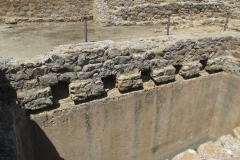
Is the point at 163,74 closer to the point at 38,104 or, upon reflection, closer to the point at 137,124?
the point at 137,124

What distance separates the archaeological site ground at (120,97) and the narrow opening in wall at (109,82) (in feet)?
0.06

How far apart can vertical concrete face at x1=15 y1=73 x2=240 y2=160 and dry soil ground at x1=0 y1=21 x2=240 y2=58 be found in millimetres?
1412

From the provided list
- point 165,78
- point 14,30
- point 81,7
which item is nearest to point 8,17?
point 14,30

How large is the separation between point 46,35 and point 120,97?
3.95 m

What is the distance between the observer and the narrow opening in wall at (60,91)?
4051 millimetres

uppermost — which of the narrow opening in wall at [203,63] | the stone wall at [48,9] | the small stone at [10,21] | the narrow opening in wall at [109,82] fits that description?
the stone wall at [48,9]

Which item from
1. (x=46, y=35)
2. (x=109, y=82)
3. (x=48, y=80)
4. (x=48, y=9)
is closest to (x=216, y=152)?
(x=109, y=82)

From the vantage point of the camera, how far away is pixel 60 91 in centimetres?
411

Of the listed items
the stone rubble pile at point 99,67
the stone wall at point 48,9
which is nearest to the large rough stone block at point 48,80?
the stone rubble pile at point 99,67

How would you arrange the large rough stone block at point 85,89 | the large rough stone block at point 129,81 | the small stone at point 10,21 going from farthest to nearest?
the small stone at point 10,21 → the large rough stone block at point 129,81 → the large rough stone block at point 85,89

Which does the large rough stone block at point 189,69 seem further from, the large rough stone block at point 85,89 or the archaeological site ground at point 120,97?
the large rough stone block at point 85,89

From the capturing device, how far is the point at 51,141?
413cm

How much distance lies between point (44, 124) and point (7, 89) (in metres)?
0.84

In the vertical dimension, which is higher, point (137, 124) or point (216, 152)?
point (216, 152)
